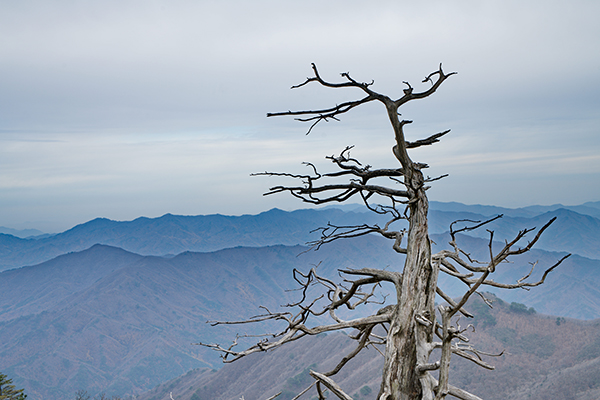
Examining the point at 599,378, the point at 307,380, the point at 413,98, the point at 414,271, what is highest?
the point at 413,98

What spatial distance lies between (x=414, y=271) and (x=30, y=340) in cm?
22158

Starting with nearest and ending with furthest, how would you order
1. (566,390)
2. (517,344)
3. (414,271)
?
(414,271)
(566,390)
(517,344)

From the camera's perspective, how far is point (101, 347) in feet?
617

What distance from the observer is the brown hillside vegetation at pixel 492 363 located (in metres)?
64.3

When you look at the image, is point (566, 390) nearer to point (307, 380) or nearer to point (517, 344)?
point (517, 344)

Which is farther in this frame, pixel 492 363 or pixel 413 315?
pixel 492 363

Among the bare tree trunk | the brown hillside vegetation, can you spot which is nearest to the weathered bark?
the bare tree trunk

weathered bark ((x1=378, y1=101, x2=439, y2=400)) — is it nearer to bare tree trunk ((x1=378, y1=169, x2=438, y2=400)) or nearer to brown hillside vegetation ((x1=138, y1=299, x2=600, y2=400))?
bare tree trunk ((x1=378, y1=169, x2=438, y2=400))

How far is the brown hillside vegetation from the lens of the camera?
64312mm

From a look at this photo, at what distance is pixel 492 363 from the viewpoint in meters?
66.6

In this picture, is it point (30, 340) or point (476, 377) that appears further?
point (30, 340)

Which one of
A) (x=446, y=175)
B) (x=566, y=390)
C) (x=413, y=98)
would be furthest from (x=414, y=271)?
(x=566, y=390)

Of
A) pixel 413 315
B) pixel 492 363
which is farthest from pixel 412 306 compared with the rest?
pixel 492 363

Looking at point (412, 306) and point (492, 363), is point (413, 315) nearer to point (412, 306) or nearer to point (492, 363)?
point (412, 306)
